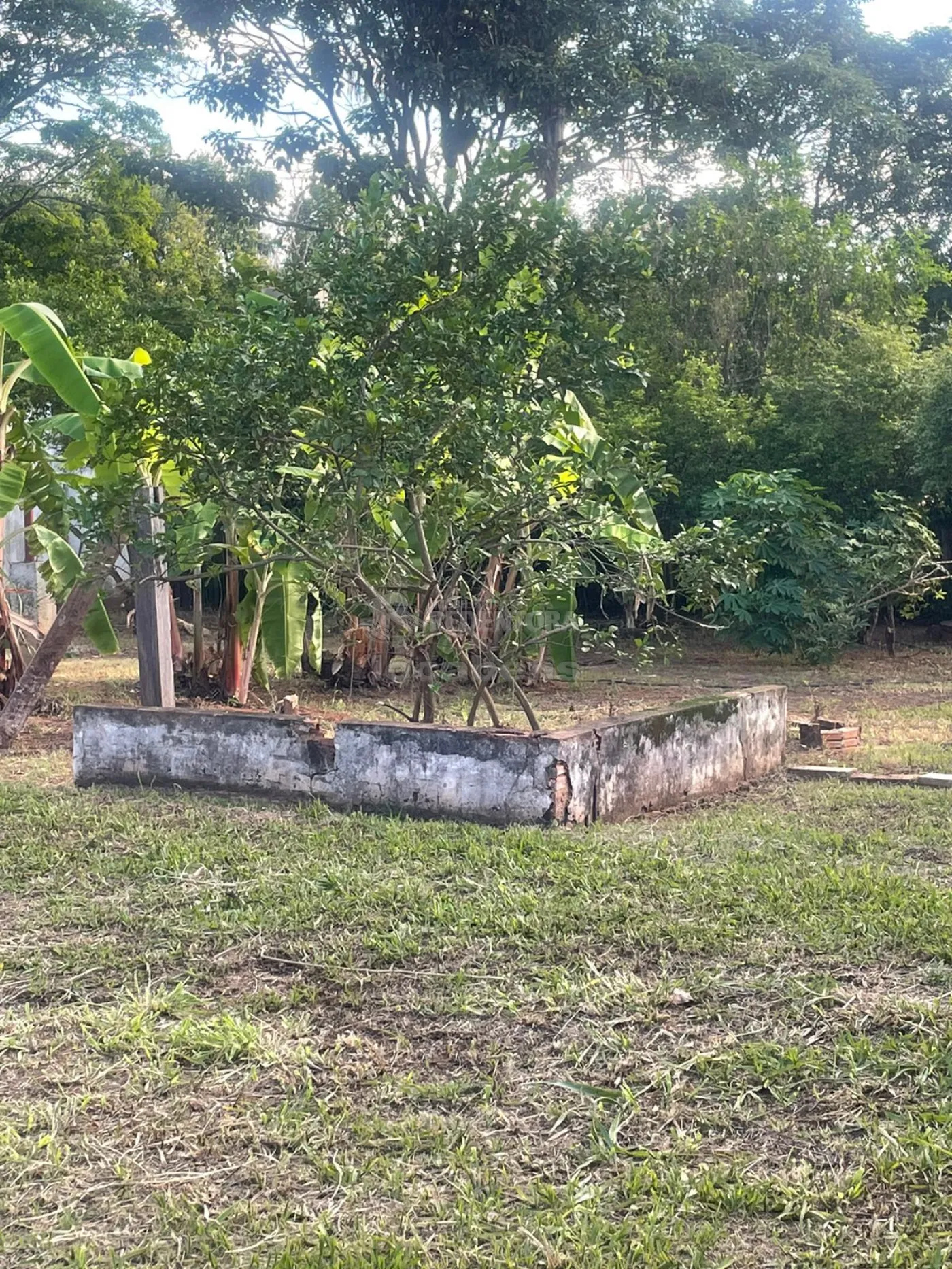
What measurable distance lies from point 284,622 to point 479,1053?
267 inches

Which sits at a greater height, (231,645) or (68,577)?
(68,577)

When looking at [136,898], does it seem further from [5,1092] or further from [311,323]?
[311,323]

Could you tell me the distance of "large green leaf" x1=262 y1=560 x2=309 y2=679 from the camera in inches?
382

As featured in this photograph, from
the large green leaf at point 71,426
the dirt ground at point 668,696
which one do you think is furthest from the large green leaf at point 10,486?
the dirt ground at point 668,696

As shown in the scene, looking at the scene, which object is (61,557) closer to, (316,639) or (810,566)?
(316,639)

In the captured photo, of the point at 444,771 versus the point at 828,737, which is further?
the point at 828,737

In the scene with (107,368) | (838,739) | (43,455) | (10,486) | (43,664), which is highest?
(107,368)

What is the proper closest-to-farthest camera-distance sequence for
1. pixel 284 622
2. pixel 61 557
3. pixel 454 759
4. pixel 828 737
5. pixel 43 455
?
pixel 454 759
pixel 828 737
pixel 61 557
pixel 43 455
pixel 284 622

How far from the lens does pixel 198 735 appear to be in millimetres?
6641

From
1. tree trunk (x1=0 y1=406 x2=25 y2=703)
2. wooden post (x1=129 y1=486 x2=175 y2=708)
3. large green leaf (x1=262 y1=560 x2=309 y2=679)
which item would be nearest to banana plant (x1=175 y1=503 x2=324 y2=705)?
large green leaf (x1=262 y1=560 x2=309 y2=679)

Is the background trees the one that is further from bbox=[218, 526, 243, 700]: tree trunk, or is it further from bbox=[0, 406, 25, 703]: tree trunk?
bbox=[0, 406, 25, 703]: tree trunk

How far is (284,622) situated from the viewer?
9742 millimetres

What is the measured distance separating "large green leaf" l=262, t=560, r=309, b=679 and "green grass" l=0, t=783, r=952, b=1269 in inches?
177

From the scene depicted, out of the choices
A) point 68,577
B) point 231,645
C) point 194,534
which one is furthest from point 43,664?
point 194,534
